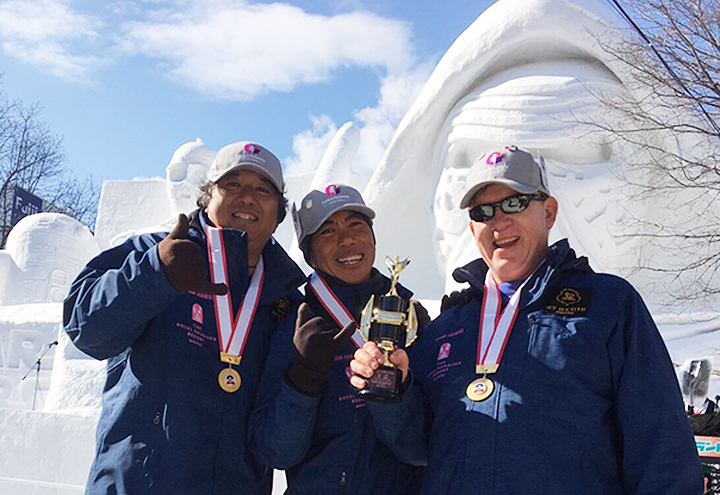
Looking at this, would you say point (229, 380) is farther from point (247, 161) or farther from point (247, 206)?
point (247, 161)

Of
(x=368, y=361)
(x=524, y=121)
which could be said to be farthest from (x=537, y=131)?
(x=368, y=361)

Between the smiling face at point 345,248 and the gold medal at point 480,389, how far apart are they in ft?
1.93

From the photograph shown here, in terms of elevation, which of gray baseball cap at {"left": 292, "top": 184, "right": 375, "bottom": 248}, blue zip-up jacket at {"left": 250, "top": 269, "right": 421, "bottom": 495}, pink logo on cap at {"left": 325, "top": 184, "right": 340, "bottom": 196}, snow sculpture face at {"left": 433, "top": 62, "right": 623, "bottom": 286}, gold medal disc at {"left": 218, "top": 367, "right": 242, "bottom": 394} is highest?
snow sculpture face at {"left": 433, "top": 62, "right": 623, "bottom": 286}

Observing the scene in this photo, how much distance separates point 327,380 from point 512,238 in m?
0.65

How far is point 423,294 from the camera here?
496 cm

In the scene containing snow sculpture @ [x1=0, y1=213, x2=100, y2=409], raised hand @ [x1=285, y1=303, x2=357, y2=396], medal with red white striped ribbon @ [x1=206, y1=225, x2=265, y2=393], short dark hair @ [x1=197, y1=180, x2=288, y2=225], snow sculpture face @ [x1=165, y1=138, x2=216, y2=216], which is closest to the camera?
raised hand @ [x1=285, y1=303, x2=357, y2=396]

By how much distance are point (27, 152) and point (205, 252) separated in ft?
62.9

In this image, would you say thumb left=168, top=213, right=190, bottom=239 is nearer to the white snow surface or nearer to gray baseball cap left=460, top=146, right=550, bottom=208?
gray baseball cap left=460, top=146, right=550, bottom=208

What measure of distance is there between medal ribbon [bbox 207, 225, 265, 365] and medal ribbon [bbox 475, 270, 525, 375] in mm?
709

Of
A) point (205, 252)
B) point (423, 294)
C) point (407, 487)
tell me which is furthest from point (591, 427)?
point (423, 294)

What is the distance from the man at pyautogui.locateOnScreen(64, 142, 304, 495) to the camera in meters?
1.80

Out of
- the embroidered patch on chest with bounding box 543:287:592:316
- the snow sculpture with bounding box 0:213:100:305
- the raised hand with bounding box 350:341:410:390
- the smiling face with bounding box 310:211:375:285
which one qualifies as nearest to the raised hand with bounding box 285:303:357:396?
the raised hand with bounding box 350:341:410:390

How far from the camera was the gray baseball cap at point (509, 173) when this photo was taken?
70.9 inches

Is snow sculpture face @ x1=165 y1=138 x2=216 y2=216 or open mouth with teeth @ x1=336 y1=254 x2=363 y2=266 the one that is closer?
open mouth with teeth @ x1=336 y1=254 x2=363 y2=266
